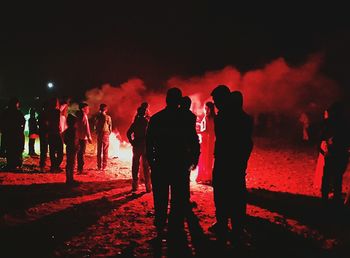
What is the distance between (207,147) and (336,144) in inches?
149

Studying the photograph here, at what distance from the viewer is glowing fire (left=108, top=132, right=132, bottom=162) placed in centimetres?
1645

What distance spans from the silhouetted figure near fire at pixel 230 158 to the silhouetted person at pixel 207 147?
4.23m

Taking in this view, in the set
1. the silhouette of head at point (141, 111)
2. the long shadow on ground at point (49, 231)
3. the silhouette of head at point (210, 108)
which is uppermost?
the silhouette of head at point (210, 108)

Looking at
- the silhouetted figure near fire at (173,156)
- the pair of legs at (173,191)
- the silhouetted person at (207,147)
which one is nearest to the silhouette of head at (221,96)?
the silhouetted figure near fire at (173,156)

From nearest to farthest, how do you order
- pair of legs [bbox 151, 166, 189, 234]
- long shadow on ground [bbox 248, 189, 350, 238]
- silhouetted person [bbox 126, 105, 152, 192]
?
pair of legs [bbox 151, 166, 189, 234] < long shadow on ground [bbox 248, 189, 350, 238] < silhouetted person [bbox 126, 105, 152, 192]

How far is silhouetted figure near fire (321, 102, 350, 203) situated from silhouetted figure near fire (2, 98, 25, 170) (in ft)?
29.6

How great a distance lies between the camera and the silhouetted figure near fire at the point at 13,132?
39.2 feet

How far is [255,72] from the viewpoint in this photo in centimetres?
2327

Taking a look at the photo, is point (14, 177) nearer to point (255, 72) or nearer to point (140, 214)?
point (140, 214)

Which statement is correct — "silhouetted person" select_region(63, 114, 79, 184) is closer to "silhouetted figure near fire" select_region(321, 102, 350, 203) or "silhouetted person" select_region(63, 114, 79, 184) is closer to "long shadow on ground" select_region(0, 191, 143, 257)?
"long shadow on ground" select_region(0, 191, 143, 257)

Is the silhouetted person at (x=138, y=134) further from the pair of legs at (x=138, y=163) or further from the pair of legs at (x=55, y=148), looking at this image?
the pair of legs at (x=55, y=148)

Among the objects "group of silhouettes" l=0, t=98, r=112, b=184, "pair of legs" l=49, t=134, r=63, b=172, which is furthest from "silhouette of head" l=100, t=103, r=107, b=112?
"pair of legs" l=49, t=134, r=63, b=172

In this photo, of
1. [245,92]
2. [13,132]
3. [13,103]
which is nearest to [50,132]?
[13,132]

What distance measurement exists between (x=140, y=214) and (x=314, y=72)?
58.5 feet
